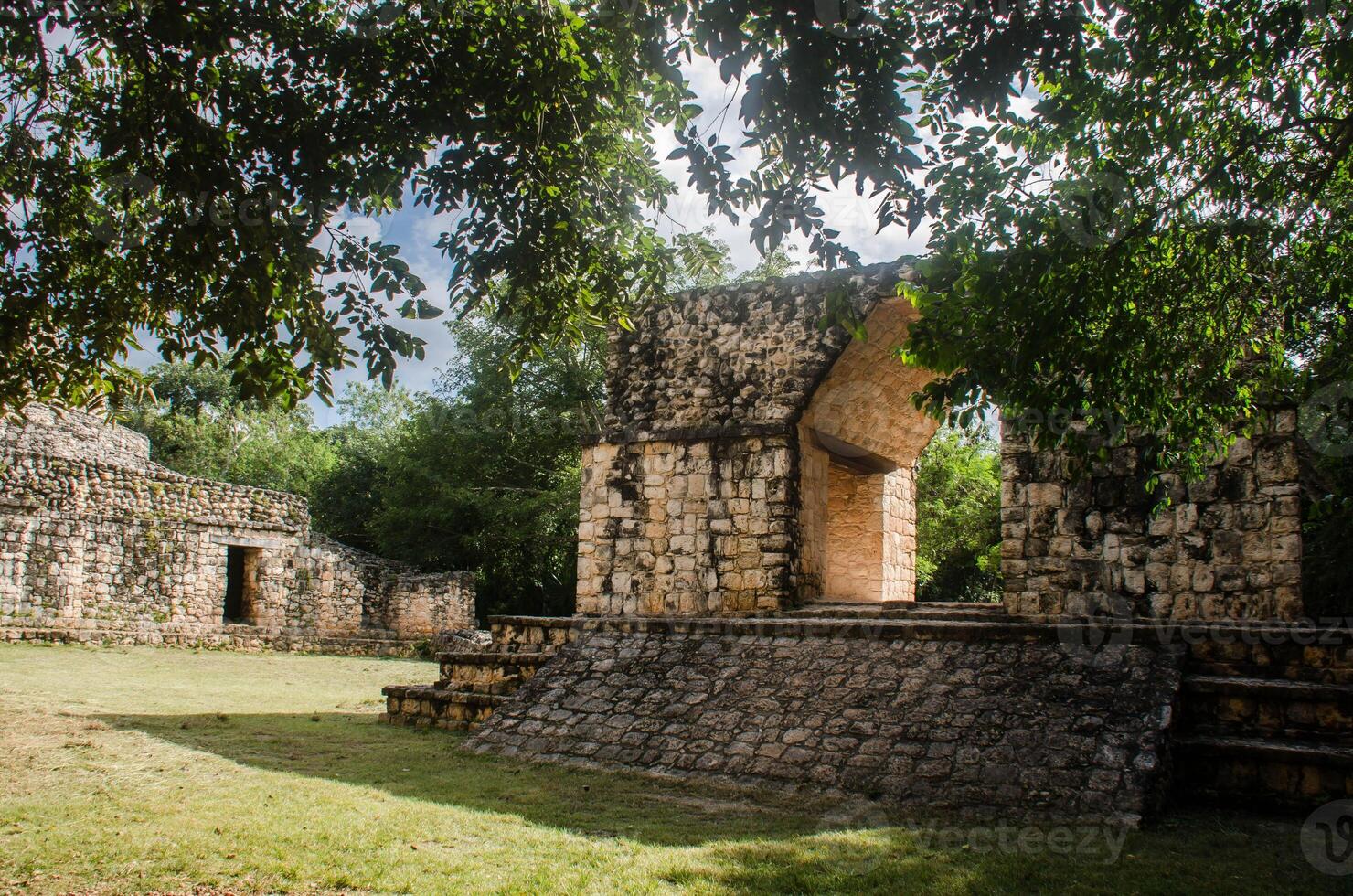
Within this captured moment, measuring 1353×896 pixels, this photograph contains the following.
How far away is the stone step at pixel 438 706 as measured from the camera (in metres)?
8.60

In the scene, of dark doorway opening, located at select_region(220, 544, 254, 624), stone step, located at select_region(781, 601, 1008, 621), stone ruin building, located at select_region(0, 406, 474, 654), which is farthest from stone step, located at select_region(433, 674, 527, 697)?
dark doorway opening, located at select_region(220, 544, 254, 624)

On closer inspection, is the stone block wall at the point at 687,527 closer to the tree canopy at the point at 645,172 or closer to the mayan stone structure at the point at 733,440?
the mayan stone structure at the point at 733,440

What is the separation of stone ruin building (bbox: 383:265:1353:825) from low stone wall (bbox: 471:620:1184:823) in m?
Result: 0.02

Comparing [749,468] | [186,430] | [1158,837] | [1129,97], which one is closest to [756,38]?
[1129,97]

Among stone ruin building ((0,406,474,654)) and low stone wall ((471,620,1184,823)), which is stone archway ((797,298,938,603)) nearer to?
low stone wall ((471,620,1184,823))

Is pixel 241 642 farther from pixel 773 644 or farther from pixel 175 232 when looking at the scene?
pixel 175 232

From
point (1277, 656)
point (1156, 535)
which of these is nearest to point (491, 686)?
point (1156, 535)

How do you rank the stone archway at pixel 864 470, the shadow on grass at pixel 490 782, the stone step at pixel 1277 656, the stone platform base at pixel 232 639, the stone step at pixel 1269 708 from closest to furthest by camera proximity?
the shadow on grass at pixel 490 782, the stone step at pixel 1269 708, the stone step at pixel 1277 656, the stone archway at pixel 864 470, the stone platform base at pixel 232 639

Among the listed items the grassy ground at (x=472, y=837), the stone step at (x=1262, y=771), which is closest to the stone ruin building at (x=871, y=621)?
the stone step at (x=1262, y=771)

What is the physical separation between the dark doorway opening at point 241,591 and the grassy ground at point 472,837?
13637 millimetres

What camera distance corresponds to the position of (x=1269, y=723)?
5.86 meters

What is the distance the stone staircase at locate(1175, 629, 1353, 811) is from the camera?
5363 mm

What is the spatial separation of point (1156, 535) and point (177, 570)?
1760cm

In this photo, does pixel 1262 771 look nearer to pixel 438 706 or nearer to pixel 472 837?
pixel 472 837
